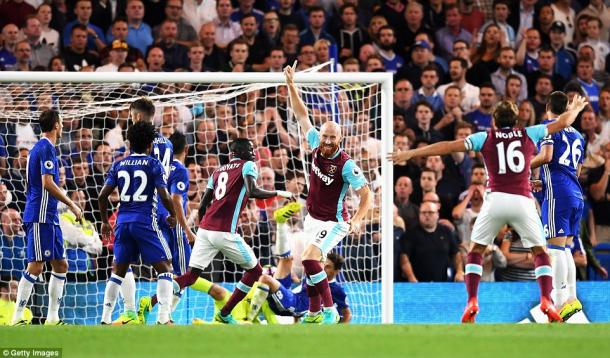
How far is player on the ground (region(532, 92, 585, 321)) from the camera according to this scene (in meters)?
11.7

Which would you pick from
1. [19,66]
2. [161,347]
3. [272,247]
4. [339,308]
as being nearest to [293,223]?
[272,247]

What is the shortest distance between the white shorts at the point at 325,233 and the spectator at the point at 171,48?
611 cm

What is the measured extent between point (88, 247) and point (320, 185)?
329 cm

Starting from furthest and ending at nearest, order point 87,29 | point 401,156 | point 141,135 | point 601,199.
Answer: point 87,29 → point 601,199 → point 141,135 → point 401,156

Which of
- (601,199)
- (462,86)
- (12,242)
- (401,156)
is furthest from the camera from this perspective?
(462,86)

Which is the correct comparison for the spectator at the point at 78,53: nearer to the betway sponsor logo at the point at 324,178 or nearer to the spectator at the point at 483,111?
the spectator at the point at 483,111

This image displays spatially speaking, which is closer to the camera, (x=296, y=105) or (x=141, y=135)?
(x=141, y=135)

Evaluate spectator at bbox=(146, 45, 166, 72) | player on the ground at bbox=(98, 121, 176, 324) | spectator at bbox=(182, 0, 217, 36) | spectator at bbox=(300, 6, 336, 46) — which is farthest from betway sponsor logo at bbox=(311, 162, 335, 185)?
spectator at bbox=(182, 0, 217, 36)

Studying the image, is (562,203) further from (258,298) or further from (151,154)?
(151,154)

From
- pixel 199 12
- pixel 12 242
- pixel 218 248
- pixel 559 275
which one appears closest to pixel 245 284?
pixel 218 248

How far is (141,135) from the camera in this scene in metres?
11.3

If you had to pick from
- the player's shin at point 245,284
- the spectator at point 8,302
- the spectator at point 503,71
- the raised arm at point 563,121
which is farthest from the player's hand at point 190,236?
the spectator at point 503,71

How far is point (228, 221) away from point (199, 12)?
6.96m

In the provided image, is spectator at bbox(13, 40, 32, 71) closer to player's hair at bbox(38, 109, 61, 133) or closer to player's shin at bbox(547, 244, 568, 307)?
player's hair at bbox(38, 109, 61, 133)
